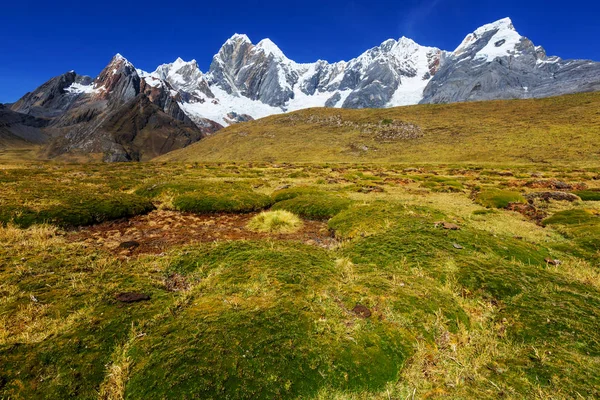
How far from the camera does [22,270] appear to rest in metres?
6.51

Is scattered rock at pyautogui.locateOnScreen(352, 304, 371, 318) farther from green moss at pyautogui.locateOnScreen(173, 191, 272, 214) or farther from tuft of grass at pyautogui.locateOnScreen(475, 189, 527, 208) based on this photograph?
tuft of grass at pyautogui.locateOnScreen(475, 189, 527, 208)

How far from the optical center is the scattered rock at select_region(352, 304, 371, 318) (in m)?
Answer: 5.66

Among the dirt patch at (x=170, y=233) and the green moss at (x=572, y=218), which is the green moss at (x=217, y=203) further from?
the green moss at (x=572, y=218)

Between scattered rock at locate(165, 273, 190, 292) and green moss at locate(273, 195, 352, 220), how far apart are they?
8915 mm

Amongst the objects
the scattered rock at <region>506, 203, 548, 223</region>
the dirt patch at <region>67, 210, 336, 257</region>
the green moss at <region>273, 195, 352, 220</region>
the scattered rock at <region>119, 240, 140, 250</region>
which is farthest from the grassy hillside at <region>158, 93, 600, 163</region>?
the scattered rock at <region>119, 240, 140, 250</region>

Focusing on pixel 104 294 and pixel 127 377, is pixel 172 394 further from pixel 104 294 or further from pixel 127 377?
pixel 104 294

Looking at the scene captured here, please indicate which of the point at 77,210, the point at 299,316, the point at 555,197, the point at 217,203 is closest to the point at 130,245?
the point at 77,210

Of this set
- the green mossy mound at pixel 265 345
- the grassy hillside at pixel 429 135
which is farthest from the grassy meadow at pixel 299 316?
the grassy hillside at pixel 429 135

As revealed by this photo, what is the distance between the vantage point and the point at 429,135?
130 meters

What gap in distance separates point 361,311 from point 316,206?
10411mm

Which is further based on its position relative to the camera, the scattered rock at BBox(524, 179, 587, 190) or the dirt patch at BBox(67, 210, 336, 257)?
the scattered rock at BBox(524, 179, 587, 190)

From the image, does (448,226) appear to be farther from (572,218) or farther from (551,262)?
(572,218)

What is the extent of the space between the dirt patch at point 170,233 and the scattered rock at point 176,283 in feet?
8.46

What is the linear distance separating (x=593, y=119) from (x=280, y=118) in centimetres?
15283
